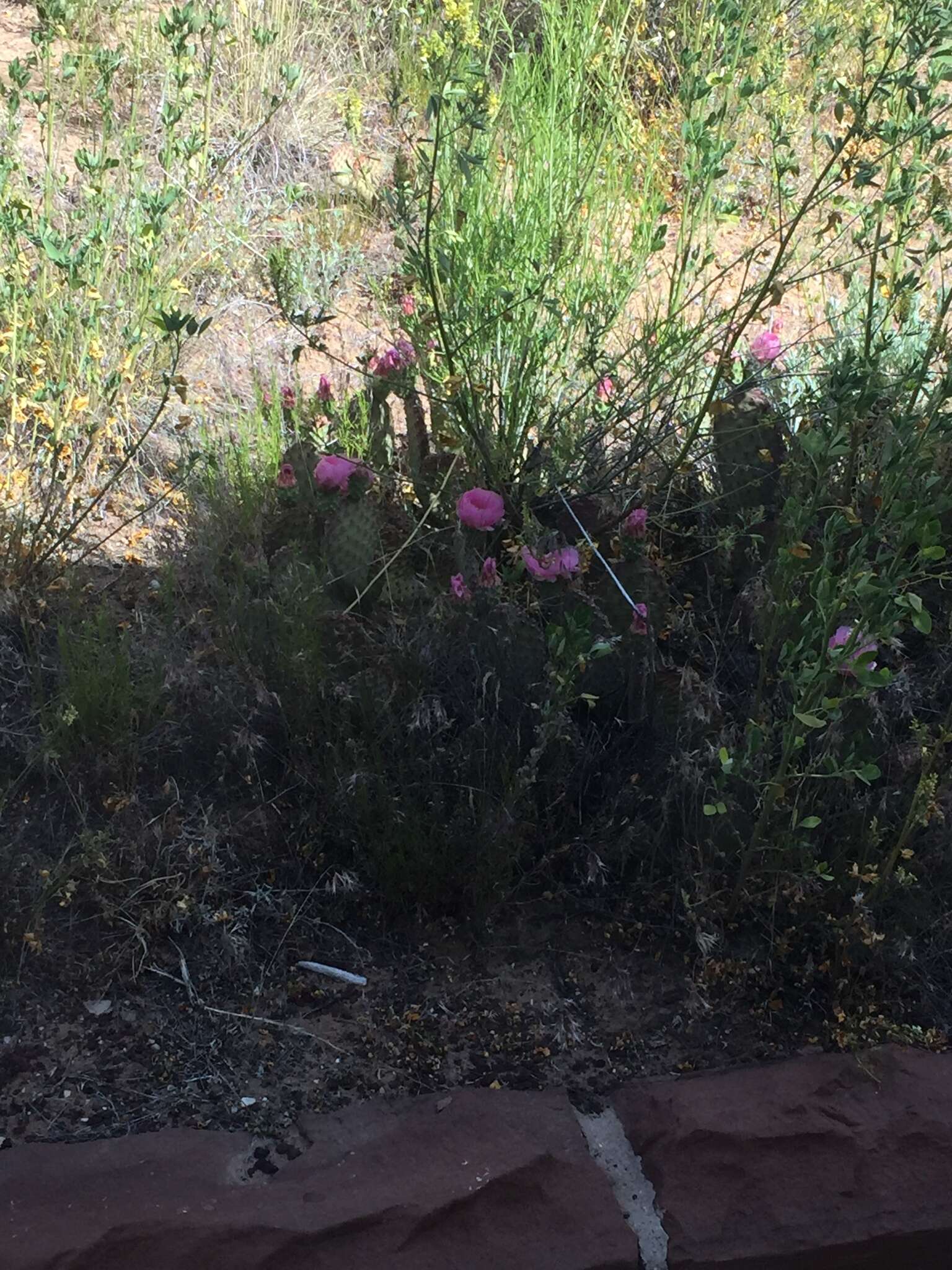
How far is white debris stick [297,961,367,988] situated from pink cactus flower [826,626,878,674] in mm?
888

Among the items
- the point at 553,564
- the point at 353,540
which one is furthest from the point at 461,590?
the point at 353,540

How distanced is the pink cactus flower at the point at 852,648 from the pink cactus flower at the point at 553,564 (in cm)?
48

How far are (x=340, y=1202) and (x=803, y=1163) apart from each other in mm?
651

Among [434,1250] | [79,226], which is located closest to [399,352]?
[79,226]

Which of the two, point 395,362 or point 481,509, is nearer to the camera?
point 481,509

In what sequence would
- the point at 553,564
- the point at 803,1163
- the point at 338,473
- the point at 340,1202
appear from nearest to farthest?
the point at 340,1202 → the point at 803,1163 → the point at 553,564 → the point at 338,473

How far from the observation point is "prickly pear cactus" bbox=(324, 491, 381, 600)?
2379mm

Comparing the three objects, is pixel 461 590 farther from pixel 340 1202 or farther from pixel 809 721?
pixel 340 1202

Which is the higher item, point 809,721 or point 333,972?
point 809,721

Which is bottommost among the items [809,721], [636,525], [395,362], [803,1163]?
[803,1163]

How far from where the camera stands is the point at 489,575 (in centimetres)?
222

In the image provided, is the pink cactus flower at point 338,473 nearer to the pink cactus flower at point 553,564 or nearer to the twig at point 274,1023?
the pink cactus flower at point 553,564

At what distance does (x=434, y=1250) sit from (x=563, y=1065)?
14.4 inches

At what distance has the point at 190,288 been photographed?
11.9 ft
